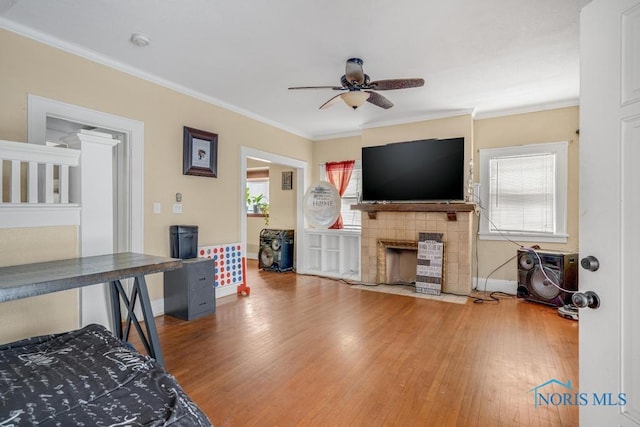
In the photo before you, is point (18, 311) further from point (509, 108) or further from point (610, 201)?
point (509, 108)

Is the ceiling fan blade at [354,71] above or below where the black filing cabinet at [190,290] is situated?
above

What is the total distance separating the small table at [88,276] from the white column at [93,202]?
0.24 ft

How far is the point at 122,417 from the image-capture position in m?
0.82

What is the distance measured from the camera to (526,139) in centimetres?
430

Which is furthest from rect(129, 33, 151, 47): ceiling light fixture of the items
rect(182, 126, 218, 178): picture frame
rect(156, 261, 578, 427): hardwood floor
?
rect(156, 261, 578, 427): hardwood floor

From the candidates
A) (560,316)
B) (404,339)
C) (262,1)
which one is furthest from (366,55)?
(560,316)

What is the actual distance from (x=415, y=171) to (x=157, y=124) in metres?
3.36

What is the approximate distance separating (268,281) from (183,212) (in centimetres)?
200

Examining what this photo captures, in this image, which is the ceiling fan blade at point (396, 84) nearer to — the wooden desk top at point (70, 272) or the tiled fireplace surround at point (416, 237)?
Result: the tiled fireplace surround at point (416, 237)

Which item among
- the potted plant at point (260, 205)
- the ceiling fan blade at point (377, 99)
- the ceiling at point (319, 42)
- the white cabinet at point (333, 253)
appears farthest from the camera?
the potted plant at point (260, 205)

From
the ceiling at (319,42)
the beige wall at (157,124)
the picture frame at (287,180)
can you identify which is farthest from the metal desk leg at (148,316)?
the picture frame at (287,180)

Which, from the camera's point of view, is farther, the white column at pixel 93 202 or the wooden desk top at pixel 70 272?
the white column at pixel 93 202

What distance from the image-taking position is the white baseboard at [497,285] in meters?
4.36

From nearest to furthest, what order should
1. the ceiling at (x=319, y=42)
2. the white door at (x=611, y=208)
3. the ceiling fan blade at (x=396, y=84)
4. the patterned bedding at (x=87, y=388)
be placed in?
the patterned bedding at (x=87, y=388), the white door at (x=611, y=208), the ceiling at (x=319, y=42), the ceiling fan blade at (x=396, y=84)
